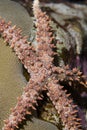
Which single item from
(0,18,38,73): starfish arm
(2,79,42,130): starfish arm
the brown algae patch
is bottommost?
(2,79,42,130): starfish arm

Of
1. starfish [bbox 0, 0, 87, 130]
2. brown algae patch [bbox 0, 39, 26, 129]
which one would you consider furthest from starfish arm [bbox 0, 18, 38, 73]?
brown algae patch [bbox 0, 39, 26, 129]

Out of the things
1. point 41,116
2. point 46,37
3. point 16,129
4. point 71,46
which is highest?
point 71,46

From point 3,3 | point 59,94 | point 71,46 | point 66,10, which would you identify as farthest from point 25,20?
point 66,10

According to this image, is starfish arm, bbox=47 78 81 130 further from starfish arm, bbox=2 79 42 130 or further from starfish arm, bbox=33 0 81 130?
starfish arm, bbox=2 79 42 130

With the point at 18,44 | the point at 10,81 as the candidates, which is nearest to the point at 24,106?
the point at 10,81

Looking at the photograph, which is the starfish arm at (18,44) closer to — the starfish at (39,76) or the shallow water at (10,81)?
the starfish at (39,76)

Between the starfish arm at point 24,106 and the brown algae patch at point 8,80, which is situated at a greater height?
the brown algae patch at point 8,80

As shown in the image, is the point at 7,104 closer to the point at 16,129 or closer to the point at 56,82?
the point at 16,129

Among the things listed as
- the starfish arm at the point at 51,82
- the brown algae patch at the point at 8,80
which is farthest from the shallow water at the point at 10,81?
the starfish arm at the point at 51,82
